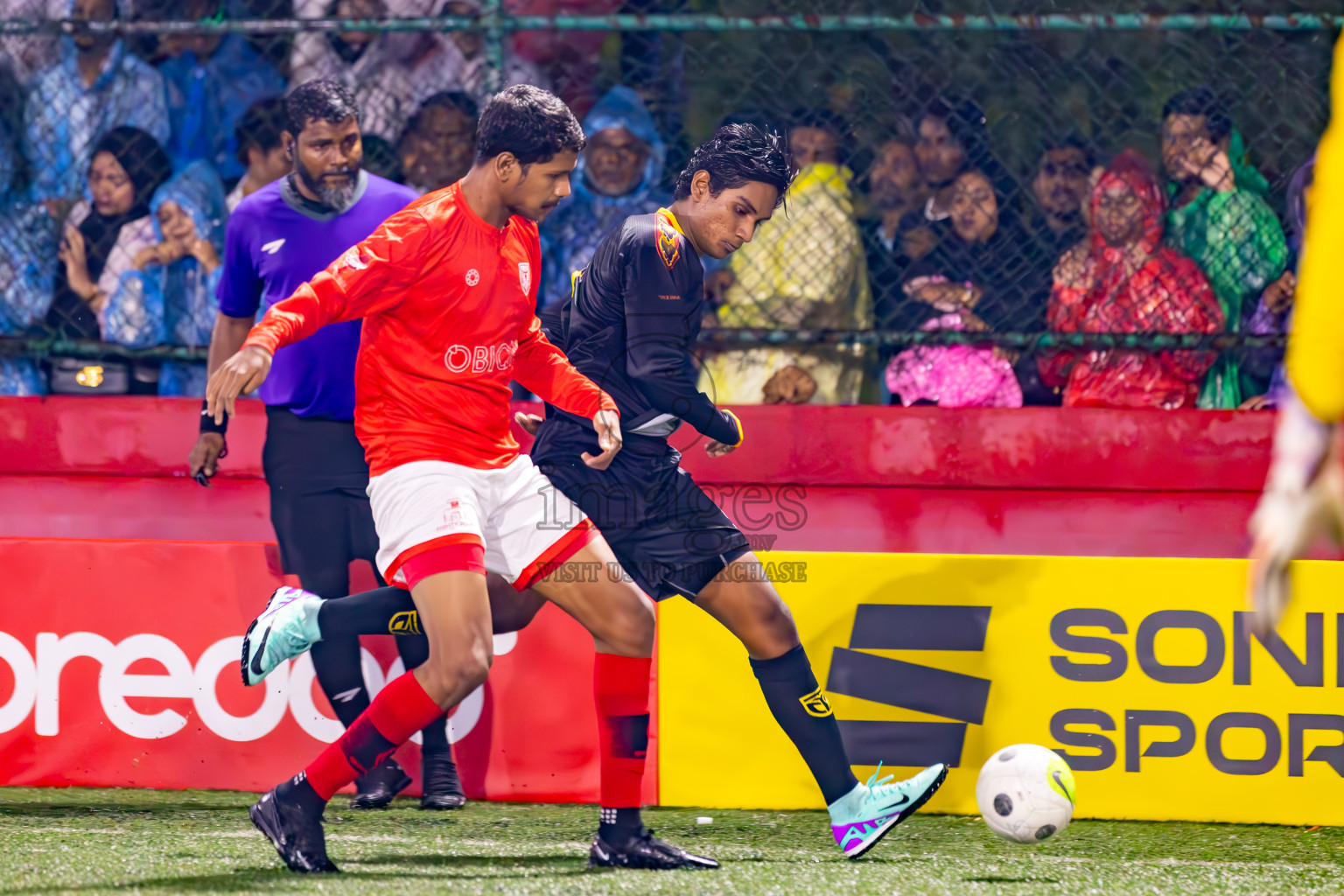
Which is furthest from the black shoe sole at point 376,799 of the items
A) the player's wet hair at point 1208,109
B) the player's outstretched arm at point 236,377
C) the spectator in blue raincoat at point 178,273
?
the player's wet hair at point 1208,109

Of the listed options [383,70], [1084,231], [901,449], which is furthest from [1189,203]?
[383,70]

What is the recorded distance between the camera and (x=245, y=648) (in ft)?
11.4

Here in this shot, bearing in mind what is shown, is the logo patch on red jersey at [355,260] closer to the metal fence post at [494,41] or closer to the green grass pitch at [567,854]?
the green grass pitch at [567,854]

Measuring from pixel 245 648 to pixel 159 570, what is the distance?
3.05 feet

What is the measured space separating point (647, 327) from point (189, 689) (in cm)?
176

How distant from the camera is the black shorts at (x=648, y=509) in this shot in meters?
3.50

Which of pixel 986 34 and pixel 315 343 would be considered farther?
pixel 986 34

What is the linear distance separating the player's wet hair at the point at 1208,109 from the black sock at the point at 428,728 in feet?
10.9

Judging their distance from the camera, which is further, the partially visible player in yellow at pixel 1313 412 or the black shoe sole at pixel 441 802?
the black shoe sole at pixel 441 802

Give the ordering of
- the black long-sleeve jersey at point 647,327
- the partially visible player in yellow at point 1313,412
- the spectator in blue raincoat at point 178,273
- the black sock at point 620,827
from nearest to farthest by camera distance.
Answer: the partially visible player in yellow at point 1313,412 < the black sock at point 620,827 < the black long-sleeve jersey at point 647,327 < the spectator in blue raincoat at point 178,273

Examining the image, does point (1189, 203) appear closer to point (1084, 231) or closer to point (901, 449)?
point (1084, 231)

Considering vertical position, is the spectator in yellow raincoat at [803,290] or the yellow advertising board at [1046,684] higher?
the spectator in yellow raincoat at [803,290]

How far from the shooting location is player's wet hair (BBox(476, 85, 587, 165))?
329cm

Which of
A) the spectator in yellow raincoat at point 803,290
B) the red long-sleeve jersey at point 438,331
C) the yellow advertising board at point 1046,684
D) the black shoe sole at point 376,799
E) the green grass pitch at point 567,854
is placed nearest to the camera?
the green grass pitch at point 567,854
